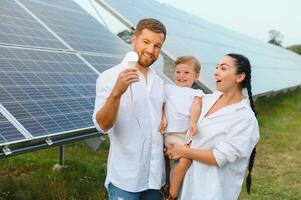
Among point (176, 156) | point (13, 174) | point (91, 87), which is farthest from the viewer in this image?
point (13, 174)

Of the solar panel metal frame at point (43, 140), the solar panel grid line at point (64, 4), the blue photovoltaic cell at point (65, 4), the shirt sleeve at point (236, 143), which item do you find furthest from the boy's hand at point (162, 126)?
the blue photovoltaic cell at point (65, 4)

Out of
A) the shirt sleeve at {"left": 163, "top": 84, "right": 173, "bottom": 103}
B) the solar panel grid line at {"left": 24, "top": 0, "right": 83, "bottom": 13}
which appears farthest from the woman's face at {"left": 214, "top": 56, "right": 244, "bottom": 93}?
the solar panel grid line at {"left": 24, "top": 0, "right": 83, "bottom": 13}

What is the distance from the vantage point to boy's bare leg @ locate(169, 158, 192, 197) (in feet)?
10.4

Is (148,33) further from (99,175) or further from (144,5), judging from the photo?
(144,5)

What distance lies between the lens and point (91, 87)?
5.69 meters

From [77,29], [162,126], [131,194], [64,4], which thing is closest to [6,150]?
[131,194]

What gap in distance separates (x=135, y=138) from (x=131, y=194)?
1.20 ft

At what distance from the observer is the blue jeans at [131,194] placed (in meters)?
2.95

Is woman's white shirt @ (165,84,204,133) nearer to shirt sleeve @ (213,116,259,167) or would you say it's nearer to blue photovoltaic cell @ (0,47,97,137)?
shirt sleeve @ (213,116,259,167)

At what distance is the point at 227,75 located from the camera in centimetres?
313

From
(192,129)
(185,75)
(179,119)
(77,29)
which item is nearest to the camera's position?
(192,129)

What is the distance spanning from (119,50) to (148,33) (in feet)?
17.8

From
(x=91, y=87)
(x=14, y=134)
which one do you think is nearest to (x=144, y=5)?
(x=91, y=87)

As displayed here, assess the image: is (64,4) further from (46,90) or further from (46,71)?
(46,90)
